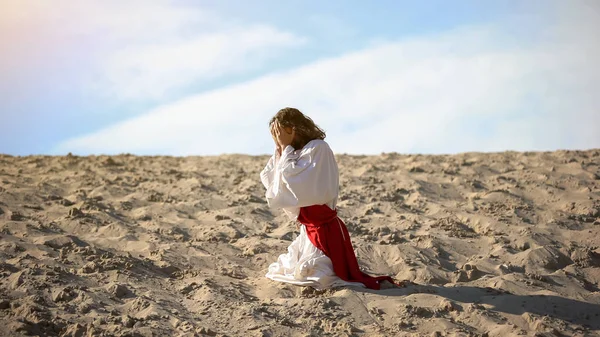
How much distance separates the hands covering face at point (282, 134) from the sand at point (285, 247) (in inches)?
44.8

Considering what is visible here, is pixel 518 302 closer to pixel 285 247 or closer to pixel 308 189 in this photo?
pixel 308 189

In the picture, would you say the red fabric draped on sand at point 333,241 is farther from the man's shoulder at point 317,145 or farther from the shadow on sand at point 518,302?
the man's shoulder at point 317,145

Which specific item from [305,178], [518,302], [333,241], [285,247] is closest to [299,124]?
[305,178]

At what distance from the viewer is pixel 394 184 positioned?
8664mm

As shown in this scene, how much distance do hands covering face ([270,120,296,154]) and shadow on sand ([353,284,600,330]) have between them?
125cm

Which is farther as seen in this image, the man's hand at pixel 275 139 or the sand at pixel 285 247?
the man's hand at pixel 275 139

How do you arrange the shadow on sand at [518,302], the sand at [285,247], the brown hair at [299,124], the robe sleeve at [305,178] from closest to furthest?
the sand at [285,247]
the shadow on sand at [518,302]
the robe sleeve at [305,178]
the brown hair at [299,124]

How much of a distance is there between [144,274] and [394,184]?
157 inches

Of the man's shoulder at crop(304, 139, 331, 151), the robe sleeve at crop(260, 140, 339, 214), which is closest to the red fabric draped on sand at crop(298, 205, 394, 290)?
the robe sleeve at crop(260, 140, 339, 214)

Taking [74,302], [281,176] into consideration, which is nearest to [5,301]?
[74,302]

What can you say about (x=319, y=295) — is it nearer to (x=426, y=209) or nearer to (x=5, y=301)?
(x=5, y=301)

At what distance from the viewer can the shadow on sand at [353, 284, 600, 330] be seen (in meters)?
4.94

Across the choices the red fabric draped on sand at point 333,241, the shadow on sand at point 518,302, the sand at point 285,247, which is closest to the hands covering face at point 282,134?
the red fabric draped on sand at point 333,241

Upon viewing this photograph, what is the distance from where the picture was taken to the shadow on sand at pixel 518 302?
4945 mm
